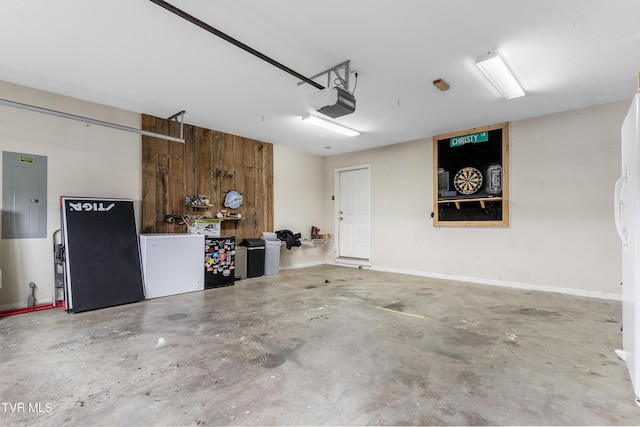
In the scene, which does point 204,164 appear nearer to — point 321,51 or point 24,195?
point 24,195

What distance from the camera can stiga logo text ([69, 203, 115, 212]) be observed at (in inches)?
151

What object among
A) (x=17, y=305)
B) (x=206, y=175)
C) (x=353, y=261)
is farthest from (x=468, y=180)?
(x=17, y=305)

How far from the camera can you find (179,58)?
120 inches

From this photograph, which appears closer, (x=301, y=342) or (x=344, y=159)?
(x=301, y=342)

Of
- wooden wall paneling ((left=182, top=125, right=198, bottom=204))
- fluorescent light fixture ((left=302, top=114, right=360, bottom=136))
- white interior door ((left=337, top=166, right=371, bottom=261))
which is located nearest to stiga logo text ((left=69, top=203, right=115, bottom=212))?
wooden wall paneling ((left=182, top=125, right=198, bottom=204))

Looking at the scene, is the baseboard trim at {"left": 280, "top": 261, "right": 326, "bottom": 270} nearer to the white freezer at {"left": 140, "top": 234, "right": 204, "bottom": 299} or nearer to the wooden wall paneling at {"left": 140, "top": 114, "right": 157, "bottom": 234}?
the white freezer at {"left": 140, "top": 234, "right": 204, "bottom": 299}

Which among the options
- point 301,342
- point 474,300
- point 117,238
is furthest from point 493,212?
point 117,238

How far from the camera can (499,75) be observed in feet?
10.8

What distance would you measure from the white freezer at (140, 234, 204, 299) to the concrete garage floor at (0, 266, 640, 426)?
1.45 ft

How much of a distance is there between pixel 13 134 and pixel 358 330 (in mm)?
4611

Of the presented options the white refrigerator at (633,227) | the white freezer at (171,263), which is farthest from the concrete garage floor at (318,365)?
the white freezer at (171,263)

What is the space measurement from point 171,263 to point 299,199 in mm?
3296

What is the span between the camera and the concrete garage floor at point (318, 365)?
173cm

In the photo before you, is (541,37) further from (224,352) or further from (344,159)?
(344,159)
